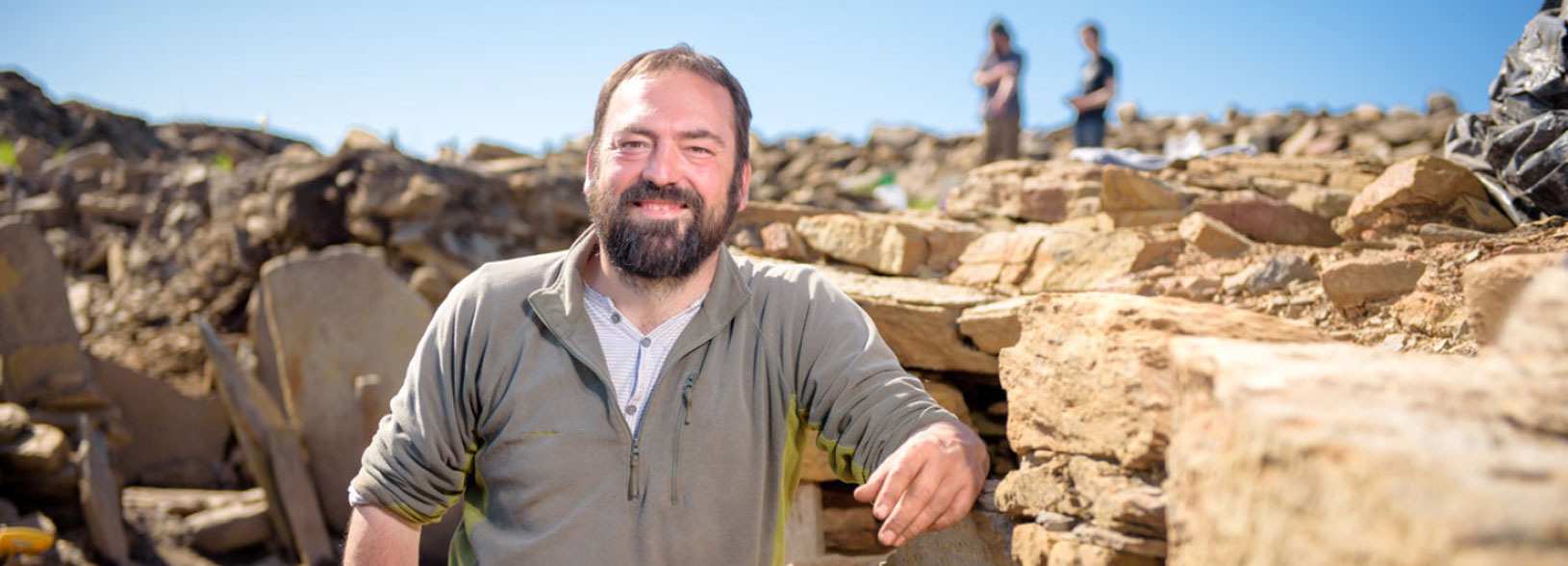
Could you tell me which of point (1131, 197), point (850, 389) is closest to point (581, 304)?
point (850, 389)

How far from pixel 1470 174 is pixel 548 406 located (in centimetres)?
352

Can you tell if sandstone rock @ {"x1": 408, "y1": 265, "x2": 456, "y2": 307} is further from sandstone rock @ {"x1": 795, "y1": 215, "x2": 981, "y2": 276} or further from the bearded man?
the bearded man

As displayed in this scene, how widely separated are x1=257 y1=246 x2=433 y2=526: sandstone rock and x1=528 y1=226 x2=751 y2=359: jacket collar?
14.6ft

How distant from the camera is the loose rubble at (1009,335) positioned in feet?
3.58

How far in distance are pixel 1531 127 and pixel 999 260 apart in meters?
1.91

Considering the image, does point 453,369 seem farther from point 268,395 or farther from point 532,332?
point 268,395

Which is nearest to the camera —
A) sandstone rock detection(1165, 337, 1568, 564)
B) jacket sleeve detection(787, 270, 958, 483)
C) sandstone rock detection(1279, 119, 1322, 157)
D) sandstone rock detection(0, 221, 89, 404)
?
sandstone rock detection(1165, 337, 1568, 564)

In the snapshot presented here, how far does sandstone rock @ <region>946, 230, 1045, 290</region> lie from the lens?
3.96m

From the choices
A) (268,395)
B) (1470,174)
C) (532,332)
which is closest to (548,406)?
(532,332)

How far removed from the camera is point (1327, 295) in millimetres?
2975

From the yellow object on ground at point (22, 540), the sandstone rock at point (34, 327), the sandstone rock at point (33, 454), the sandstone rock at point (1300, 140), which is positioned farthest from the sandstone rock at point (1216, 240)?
the sandstone rock at point (1300, 140)

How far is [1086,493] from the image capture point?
Answer: 6.06 feet

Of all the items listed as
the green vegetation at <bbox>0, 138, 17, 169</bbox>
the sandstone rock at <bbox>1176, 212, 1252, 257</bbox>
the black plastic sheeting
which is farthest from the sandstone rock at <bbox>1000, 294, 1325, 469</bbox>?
the green vegetation at <bbox>0, 138, 17, 169</bbox>

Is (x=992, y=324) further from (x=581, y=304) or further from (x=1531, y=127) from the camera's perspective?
(x=1531, y=127)
